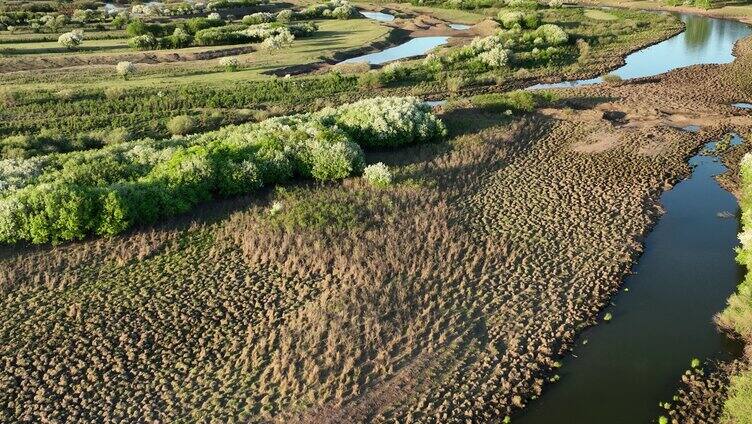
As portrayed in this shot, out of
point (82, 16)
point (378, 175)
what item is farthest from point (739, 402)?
point (82, 16)

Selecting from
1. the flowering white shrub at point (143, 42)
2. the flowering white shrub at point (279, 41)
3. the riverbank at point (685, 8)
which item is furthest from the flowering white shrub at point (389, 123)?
the riverbank at point (685, 8)

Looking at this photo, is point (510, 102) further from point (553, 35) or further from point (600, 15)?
point (600, 15)

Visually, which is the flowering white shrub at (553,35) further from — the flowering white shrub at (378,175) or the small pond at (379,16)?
the flowering white shrub at (378,175)

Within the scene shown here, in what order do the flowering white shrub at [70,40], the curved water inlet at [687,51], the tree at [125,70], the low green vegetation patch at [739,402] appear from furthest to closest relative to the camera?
the flowering white shrub at [70,40] → the curved water inlet at [687,51] → the tree at [125,70] → the low green vegetation patch at [739,402]

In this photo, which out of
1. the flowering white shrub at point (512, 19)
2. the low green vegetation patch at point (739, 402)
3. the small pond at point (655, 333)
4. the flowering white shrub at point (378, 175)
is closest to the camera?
the low green vegetation patch at point (739, 402)

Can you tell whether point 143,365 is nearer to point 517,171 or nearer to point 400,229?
point 400,229
